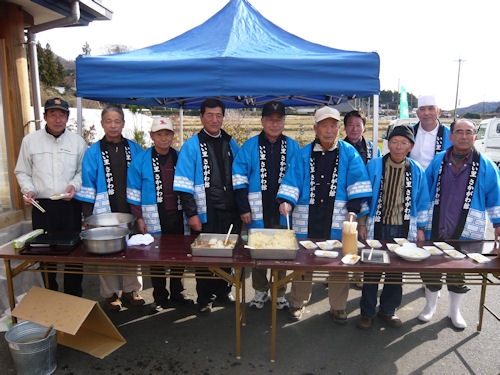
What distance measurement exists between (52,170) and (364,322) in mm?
3222

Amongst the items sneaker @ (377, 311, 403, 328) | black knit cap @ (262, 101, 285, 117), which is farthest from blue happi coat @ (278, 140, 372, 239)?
sneaker @ (377, 311, 403, 328)

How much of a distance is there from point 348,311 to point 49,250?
2807 millimetres

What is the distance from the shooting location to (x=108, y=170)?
130 inches

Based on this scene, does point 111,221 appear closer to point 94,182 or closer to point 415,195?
point 94,182

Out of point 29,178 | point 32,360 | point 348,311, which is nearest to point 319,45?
point 348,311

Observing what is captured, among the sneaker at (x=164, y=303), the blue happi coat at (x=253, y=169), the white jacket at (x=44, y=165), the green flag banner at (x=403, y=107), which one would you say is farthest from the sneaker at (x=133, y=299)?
the green flag banner at (x=403, y=107)

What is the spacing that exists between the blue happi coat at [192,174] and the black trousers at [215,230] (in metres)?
0.08

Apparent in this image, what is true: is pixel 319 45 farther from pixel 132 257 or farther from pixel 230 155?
pixel 132 257

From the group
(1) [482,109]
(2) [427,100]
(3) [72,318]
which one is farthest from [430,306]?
(1) [482,109]

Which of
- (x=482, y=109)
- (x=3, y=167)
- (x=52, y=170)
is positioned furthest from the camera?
(x=482, y=109)

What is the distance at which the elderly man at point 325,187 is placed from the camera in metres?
3.06

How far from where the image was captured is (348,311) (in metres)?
3.54

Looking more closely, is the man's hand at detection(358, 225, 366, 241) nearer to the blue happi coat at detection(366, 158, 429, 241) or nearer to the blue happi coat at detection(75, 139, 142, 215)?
the blue happi coat at detection(366, 158, 429, 241)

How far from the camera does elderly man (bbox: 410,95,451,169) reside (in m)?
3.78
